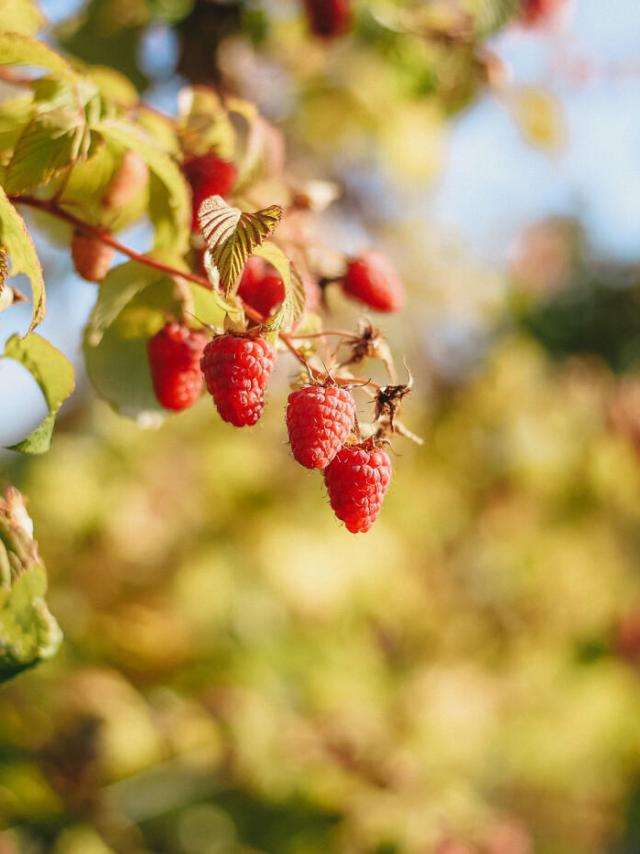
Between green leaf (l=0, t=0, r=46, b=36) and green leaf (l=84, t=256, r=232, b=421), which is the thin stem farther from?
green leaf (l=0, t=0, r=46, b=36)

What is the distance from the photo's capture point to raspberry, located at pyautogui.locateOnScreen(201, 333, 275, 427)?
0.66 m

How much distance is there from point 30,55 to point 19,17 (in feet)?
0.76

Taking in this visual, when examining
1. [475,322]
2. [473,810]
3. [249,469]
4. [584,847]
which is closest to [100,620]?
[249,469]

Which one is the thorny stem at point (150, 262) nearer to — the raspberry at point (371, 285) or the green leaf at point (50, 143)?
the green leaf at point (50, 143)

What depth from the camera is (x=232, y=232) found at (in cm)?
63

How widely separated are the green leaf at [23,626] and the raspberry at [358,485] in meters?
0.23

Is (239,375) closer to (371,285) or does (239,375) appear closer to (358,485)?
(358,485)

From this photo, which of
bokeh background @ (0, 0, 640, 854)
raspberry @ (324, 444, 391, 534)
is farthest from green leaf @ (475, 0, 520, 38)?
raspberry @ (324, 444, 391, 534)

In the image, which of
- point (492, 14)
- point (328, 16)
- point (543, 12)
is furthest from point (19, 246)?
point (543, 12)

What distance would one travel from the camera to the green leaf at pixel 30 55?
717mm

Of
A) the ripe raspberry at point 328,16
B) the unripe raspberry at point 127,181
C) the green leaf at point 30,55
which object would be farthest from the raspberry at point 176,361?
the ripe raspberry at point 328,16

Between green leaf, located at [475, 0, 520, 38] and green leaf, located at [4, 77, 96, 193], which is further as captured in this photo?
green leaf, located at [475, 0, 520, 38]

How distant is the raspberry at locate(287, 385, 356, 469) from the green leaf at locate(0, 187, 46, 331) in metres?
0.21

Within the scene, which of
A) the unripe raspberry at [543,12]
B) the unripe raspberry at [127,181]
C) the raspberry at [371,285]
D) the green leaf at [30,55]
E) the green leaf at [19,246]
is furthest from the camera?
the unripe raspberry at [543,12]
